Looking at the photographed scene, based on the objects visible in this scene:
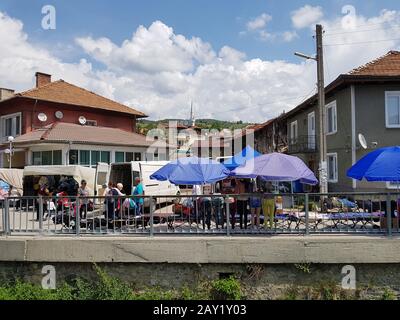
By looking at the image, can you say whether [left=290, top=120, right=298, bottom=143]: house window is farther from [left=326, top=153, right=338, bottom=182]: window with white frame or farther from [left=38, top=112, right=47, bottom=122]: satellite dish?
[left=38, top=112, right=47, bottom=122]: satellite dish

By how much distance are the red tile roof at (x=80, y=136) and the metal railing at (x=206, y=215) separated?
14.2 m

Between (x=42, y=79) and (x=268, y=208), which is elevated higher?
(x=42, y=79)

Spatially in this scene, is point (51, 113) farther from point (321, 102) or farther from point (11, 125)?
point (321, 102)

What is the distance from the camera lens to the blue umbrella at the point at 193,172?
10.1 metres

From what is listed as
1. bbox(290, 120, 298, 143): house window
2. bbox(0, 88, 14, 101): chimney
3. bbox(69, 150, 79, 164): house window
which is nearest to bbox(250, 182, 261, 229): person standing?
bbox(69, 150, 79, 164): house window

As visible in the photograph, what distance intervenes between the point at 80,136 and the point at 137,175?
411 inches

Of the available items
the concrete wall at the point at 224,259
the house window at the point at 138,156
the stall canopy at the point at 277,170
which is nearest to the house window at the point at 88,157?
the house window at the point at 138,156

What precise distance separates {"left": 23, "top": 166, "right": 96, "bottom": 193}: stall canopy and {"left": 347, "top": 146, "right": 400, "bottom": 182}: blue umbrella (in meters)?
11.9

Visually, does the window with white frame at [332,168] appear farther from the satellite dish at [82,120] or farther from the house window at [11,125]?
the house window at [11,125]

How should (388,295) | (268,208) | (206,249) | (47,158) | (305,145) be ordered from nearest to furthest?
(388,295) → (206,249) → (268,208) → (47,158) → (305,145)

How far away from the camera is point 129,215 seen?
8.97 m

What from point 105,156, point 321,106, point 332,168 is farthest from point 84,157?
point 321,106

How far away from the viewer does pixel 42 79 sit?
3369 centimetres

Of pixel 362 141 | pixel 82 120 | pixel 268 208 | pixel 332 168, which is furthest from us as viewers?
pixel 82 120
